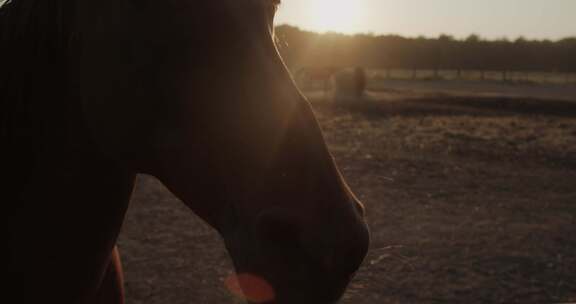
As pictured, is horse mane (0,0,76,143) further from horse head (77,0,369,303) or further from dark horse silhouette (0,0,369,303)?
horse head (77,0,369,303)

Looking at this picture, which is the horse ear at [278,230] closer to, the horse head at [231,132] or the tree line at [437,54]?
the horse head at [231,132]

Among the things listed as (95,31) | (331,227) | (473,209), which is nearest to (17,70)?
(95,31)

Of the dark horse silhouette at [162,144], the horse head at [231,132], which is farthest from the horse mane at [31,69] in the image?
the horse head at [231,132]

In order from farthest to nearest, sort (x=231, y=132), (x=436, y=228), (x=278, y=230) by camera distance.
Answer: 1. (x=436, y=228)
2. (x=231, y=132)
3. (x=278, y=230)

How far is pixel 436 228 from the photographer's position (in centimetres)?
634

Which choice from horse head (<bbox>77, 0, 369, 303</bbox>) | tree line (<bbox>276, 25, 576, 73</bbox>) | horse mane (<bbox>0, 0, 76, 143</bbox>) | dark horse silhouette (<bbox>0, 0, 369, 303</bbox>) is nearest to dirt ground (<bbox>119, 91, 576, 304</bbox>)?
dark horse silhouette (<bbox>0, 0, 369, 303</bbox>)

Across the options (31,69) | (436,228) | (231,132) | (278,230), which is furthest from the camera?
(436,228)

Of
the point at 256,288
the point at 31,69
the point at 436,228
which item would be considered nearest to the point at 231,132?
the point at 256,288

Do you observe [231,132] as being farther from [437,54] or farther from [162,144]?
[437,54]

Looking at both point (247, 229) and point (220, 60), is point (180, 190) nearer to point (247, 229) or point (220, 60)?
point (247, 229)

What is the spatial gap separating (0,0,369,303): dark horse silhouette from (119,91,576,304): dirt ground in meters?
3.02

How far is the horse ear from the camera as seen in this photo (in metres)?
1.22

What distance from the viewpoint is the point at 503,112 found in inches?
692

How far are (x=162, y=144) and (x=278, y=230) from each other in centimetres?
41
